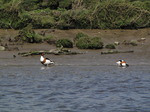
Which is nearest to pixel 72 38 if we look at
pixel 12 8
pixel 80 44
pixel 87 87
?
pixel 80 44

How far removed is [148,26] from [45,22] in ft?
19.1

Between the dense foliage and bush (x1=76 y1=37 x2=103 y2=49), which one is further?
the dense foliage

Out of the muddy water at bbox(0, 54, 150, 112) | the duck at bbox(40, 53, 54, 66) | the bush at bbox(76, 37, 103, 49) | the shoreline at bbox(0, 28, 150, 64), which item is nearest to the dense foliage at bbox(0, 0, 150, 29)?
the shoreline at bbox(0, 28, 150, 64)

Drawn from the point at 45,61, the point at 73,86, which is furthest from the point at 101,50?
the point at 73,86

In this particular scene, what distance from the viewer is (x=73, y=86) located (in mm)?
17406

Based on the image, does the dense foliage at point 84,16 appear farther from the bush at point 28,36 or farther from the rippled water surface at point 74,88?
the rippled water surface at point 74,88

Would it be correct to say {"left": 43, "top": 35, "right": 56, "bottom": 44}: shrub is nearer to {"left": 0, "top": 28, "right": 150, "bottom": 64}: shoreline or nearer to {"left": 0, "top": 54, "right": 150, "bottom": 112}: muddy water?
{"left": 0, "top": 28, "right": 150, "bottom": 64}: shoreline

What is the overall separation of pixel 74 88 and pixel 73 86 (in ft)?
1.50

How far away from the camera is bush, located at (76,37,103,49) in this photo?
80.0 ft

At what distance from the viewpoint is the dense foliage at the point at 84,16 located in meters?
27.1

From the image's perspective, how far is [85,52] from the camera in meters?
24.1

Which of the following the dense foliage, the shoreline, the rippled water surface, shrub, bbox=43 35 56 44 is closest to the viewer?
the rippled water surface

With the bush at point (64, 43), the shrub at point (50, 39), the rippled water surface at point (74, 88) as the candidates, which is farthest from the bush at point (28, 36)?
the rippled water surface at point (74, 88)

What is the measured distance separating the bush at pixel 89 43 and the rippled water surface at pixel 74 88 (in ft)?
9.13
